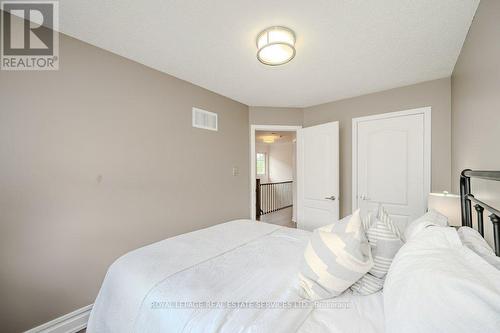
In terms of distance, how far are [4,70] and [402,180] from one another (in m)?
3.93

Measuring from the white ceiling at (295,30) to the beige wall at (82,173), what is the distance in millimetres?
338

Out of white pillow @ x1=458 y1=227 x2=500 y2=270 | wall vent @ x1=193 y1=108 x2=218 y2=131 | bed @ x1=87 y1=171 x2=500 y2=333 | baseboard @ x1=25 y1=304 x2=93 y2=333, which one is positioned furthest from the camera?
wall vent @ x1=193 y1=108 x2=218 y2=131

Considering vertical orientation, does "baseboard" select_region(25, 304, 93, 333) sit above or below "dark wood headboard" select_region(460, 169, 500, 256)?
below

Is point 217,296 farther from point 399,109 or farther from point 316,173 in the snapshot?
point 399,109

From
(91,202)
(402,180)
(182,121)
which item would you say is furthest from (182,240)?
(402,180)

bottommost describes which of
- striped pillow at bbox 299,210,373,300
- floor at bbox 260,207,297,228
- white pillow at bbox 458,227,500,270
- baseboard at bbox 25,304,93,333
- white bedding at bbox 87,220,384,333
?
floor at bbox 260,207,297,228

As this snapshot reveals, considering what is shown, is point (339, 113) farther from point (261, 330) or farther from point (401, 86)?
point (261, 330)

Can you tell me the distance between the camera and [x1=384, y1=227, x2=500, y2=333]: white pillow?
51 centimetres

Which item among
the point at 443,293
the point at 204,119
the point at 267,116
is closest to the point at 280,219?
the point at 267,116

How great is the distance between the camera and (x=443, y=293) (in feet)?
1.90

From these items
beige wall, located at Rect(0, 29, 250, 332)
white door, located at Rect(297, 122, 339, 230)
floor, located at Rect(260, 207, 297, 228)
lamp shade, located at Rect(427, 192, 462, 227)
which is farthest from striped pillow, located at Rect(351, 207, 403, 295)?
floor, located at Rect(260, 207, 297, 228)

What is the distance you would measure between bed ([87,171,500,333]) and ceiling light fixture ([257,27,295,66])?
1.42 m

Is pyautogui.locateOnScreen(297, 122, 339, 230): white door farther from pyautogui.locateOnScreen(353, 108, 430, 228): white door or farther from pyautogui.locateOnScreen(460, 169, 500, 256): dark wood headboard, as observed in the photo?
pyautogui.locateOnScreen(460, 169, 500, 256): dark wood headboard

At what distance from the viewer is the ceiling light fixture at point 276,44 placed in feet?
5.12
